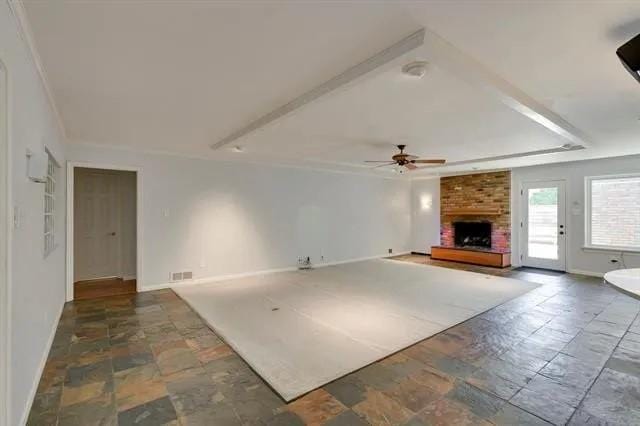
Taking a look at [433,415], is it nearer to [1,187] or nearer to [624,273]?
[624,273]

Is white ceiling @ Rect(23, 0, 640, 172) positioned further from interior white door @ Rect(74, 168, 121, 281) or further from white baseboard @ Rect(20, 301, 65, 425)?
white baseboard @ Rect(20, 301, 65, 425)

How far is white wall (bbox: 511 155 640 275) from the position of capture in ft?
19.6

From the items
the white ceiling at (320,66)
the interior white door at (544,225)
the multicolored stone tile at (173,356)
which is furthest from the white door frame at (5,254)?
the interior white door at (544,225)

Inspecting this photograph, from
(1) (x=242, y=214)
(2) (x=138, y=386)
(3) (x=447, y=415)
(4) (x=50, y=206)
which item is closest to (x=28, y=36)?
(4) (x=50, y=206)

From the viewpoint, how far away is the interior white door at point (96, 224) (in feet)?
19.8

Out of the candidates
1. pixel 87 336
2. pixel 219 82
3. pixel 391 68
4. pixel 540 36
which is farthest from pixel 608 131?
pixel 87 336

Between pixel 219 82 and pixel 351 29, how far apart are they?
131cm

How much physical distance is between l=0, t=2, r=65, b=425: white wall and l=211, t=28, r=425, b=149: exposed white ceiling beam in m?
1.96

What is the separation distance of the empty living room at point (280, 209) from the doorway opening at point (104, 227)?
0.04 metres

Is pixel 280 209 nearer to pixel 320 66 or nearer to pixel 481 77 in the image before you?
pixel 320 66

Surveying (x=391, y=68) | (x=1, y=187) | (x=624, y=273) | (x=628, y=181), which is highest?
(x=391, y=68)

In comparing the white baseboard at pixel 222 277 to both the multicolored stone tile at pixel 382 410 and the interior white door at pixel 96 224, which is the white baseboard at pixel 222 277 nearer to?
the interior white door at pixel 96 224

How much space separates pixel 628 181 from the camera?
5984 mm

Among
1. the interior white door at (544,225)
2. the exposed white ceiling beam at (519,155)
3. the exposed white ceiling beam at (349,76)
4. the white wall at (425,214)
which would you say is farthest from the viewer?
the white wall at (425,214)
